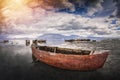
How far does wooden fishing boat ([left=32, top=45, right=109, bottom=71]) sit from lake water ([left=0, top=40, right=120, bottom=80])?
2.7 inches

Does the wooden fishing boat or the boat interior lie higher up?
the boat interior

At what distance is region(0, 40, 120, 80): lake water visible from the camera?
12.6 ft

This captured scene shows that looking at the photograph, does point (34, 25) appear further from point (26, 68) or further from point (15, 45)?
point (26, 68)

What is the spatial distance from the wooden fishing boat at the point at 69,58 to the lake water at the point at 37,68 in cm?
7

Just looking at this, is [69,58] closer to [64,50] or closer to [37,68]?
[64,50]

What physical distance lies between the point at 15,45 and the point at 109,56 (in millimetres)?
1505

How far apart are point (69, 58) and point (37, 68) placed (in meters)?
0.53

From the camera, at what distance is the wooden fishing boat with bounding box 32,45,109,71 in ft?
12.6

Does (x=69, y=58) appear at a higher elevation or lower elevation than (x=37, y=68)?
higher

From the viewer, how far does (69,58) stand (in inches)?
152

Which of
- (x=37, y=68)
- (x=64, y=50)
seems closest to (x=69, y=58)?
(x=64, y=50)

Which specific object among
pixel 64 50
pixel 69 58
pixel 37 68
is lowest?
pixel 37 68

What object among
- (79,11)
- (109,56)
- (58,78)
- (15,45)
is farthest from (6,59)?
(109,56)

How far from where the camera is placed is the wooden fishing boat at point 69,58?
3.84m
